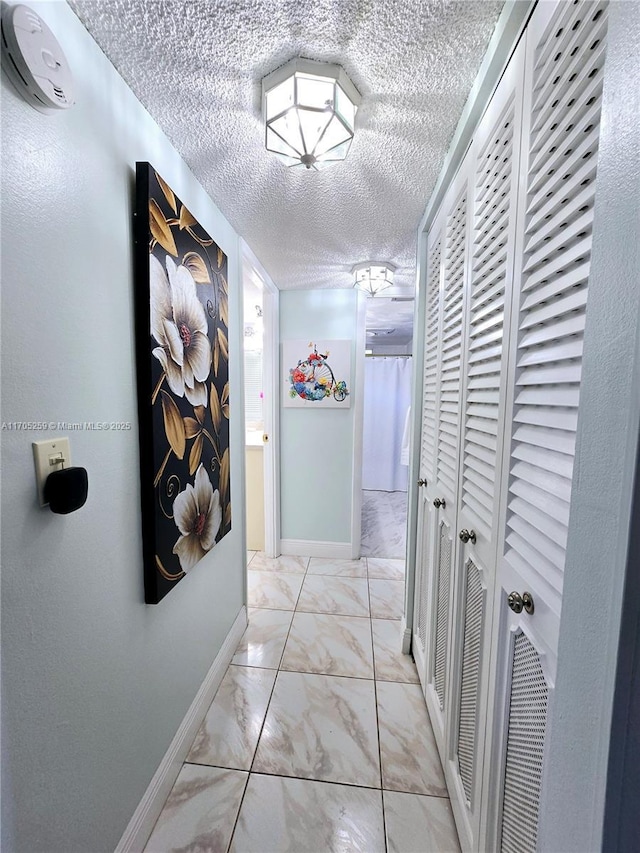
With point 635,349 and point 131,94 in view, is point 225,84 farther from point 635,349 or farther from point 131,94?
point 635,349

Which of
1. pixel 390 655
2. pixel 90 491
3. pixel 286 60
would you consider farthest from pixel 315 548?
pixel 286 60

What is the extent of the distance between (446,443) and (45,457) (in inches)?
44.5

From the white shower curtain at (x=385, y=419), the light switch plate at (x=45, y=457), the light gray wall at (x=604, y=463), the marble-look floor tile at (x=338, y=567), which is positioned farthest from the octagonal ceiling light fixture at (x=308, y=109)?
the white shower curtain at (x=385, y=419)

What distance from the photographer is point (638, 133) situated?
338mm

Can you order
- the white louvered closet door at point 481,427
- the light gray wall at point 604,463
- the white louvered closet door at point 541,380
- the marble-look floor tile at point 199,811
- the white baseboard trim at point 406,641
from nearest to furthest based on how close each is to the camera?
the light gray wall at point 604,463 < the white louvered closet door at point 541,380 < the white louvered closet door at point 481,427 < the marble-look floor tile at point 199,811 < the white baseboard trim at point 406,641

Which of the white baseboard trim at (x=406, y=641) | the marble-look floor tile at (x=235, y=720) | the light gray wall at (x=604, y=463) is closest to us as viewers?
the light gray wall at (x=604, y=463)

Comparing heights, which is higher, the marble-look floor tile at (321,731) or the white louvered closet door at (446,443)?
the white louvered closet door at (446,443)

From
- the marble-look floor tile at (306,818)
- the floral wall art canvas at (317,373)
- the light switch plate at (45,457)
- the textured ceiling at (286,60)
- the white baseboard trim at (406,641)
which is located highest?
the textured ceiling at (286,60)

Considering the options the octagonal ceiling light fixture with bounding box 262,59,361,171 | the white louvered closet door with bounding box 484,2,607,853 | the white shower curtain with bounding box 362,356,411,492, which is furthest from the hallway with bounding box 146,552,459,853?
the white shower curtain with bounding box 362,356,411,492

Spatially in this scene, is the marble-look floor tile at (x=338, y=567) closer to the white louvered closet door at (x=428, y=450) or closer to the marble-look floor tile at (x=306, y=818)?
the white louvered closet door at (x=428, y=450)

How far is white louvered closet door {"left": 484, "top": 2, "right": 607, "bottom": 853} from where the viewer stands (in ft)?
1.69

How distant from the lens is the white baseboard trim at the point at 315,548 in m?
2.64

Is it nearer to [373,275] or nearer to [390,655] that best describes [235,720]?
[390,655]

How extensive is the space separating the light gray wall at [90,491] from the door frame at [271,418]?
1369mm
